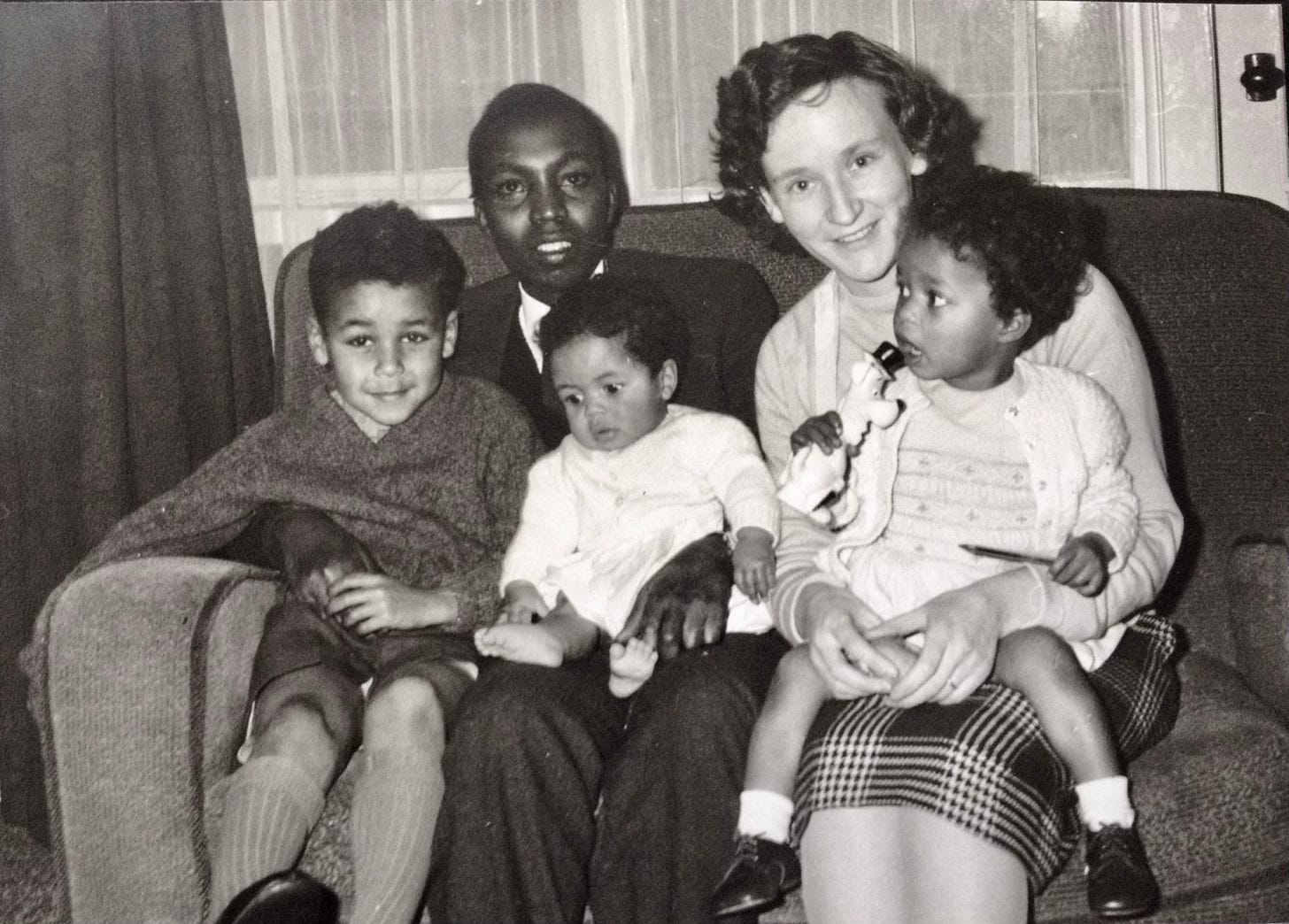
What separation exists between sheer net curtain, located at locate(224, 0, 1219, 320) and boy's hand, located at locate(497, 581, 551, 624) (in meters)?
0.91

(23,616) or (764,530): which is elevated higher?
(764,530)

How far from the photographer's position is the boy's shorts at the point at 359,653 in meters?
1.39

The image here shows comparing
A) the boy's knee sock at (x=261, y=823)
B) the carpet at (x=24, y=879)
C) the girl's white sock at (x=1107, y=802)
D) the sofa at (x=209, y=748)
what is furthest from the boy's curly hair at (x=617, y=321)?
the carpet at (x=24, y=879)

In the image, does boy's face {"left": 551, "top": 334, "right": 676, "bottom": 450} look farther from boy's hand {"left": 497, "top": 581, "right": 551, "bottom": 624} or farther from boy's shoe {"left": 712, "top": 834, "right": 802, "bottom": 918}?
boy's shoe {"left": 712, "top": 834, "right": 802, "bottom": 918}

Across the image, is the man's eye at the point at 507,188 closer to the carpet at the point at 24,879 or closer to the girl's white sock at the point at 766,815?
the girl's white sock at the point at 766,815

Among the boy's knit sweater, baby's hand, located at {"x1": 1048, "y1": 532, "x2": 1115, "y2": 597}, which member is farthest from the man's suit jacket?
baby's hand, located at {"x1": 1048, "y1": 532, "x2": 1115, "y2": 597}

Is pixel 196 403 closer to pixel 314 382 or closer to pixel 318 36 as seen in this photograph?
pixel 314 382

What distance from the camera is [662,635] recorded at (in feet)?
4.26

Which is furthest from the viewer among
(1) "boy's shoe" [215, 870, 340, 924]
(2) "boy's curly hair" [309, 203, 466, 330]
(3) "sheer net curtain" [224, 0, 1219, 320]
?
(3) "sheer net curtain" [224, 0, 1219, 320]

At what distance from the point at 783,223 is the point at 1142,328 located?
544 mm

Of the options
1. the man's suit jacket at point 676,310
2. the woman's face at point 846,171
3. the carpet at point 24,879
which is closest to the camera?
the woman's face at point 846,171

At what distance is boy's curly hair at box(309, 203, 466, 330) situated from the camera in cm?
155

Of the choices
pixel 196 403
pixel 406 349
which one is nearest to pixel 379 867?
pixel 406 349

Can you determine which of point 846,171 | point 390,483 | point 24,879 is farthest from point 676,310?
point 24,879
